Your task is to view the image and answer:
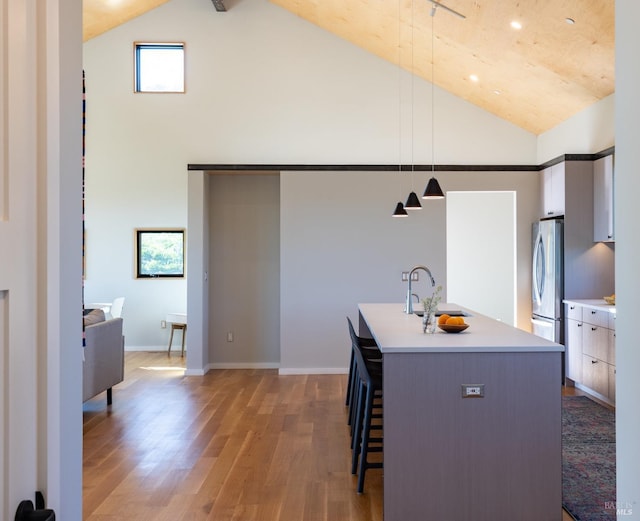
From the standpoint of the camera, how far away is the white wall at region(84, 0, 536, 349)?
6617 millimetres

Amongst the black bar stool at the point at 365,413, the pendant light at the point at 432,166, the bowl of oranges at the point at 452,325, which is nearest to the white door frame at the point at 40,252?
the black bar stool at the point at 365,413

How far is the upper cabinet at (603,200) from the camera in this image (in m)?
5.14

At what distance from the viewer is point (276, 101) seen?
21.8ft

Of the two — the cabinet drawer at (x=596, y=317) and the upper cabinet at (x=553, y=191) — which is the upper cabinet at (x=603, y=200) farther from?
the cabinet drawer at (x=596, y=317)

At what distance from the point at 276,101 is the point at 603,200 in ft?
12.9

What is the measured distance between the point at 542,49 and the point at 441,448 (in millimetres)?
3833

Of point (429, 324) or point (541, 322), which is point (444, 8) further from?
point (541, 322)

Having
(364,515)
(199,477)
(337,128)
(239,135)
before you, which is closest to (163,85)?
(239,135)

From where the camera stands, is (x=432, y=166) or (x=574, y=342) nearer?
(x=574, y=342)

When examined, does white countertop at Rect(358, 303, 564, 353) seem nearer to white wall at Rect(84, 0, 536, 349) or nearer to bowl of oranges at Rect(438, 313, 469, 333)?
bowl of oranges at Rect(438, 313, 469, 333)

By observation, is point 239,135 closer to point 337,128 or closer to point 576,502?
→ point 337,128

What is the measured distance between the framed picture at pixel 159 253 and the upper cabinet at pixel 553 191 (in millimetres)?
5099

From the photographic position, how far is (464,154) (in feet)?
21.7

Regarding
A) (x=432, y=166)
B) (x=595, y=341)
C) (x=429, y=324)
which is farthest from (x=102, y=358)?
(x=595, y=341)
